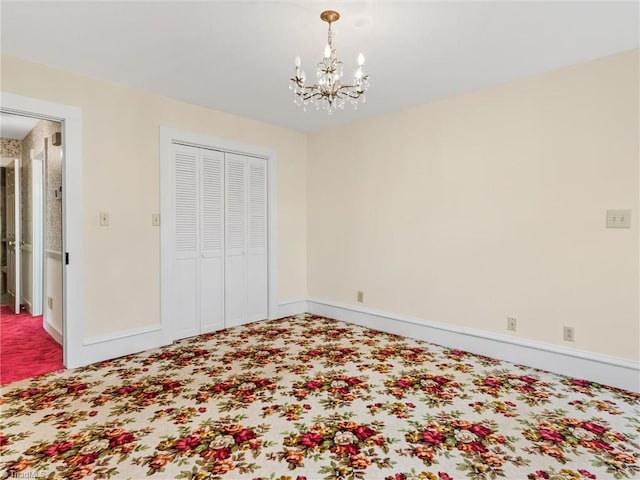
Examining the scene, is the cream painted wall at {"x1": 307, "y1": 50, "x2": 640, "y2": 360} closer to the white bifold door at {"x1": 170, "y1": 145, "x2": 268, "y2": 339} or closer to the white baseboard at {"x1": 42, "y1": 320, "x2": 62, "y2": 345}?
the white bifold door at {"x1": 170, "y1": 145, "x2": 268, "y2": 339}

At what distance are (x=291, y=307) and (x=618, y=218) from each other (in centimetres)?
358

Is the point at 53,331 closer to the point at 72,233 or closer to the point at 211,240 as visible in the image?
the point at 72,233

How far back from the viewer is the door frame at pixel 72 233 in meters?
3.08

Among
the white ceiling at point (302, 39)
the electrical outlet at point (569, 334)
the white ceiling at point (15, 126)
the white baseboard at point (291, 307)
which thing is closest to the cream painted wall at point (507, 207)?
the electrical outlet at point (569, 334)

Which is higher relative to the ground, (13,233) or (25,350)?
(13,233)

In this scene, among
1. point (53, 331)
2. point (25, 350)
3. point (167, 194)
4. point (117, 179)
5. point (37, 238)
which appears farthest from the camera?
point (37, 238)

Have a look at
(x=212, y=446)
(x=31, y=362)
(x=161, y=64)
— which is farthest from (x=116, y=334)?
(x=161, y=64)

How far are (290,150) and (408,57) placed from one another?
7.81 feet

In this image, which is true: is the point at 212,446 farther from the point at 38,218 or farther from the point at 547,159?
the point at 38,218

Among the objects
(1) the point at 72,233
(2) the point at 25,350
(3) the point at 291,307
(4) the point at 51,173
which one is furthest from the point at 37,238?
(3) the point at 291,307

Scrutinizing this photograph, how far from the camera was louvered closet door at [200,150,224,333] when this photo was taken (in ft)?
13.4

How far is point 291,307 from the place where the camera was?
16.3 feet

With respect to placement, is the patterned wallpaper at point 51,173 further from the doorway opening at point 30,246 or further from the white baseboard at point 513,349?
the white baseboard at point 513,349

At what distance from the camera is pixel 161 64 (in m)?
2.93
